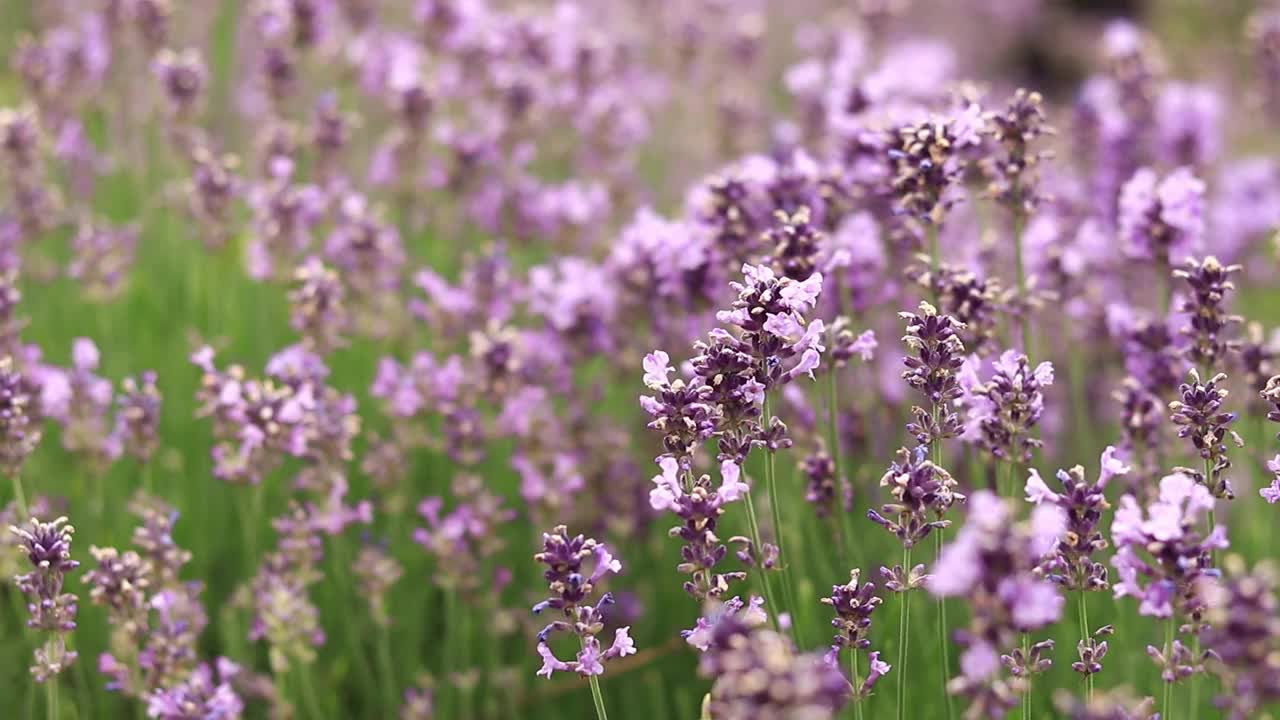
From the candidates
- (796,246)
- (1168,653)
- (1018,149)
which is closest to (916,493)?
(1168,653)

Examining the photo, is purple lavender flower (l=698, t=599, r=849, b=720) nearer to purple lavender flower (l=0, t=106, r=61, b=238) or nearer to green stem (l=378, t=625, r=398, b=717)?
green stem (l=378, t=625, r=398, b=717)

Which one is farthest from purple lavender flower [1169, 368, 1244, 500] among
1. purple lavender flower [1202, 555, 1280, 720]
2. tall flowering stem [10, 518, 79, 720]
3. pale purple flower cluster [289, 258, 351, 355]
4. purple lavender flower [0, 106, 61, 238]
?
purple lavender flower [0, 106, 61, 238]

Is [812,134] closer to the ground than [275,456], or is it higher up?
higher up

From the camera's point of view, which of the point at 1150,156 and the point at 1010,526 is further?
the point at 1150,156

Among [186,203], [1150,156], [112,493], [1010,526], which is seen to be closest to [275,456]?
[112,493]

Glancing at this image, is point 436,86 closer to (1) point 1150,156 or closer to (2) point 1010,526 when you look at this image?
(1) point 1150,156

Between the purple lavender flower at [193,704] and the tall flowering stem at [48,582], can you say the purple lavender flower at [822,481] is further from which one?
the tall flowering stem at [48,582]

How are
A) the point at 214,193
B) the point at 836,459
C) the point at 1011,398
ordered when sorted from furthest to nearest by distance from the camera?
the point at 214,193
the point at 836,459
the point at 1011,398

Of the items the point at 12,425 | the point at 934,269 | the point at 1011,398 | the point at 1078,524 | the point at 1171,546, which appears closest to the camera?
the point at 1171,546

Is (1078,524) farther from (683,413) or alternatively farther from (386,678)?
(386,678)
